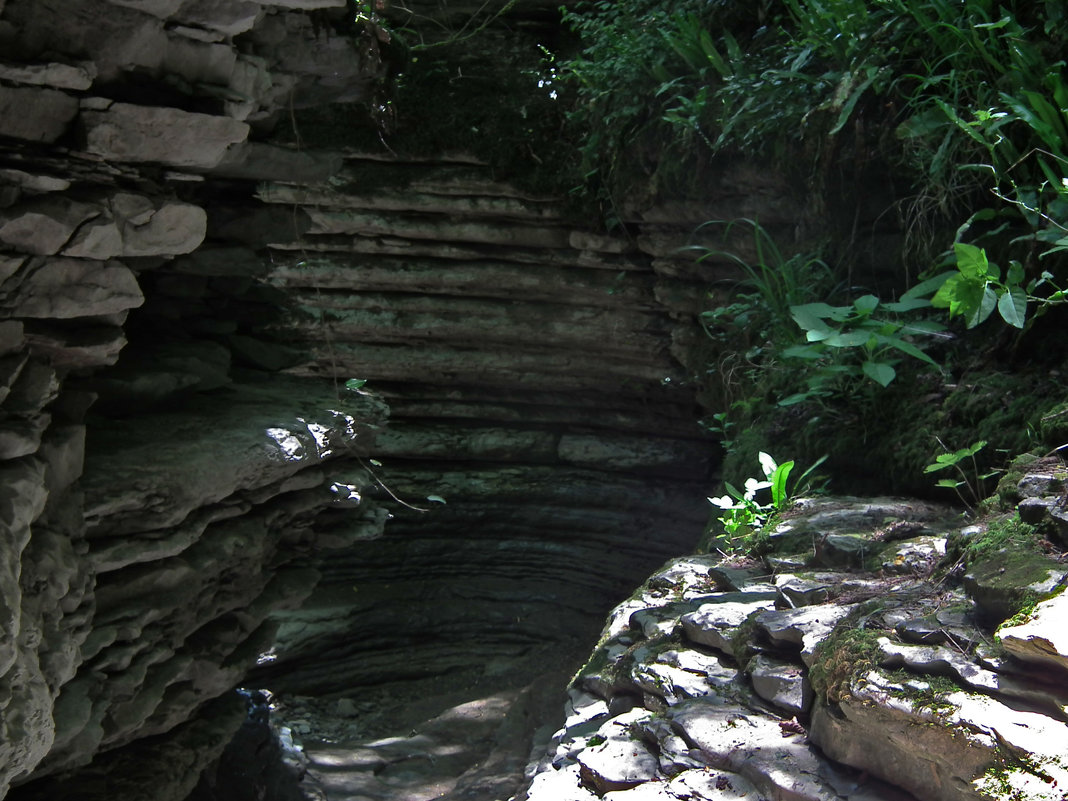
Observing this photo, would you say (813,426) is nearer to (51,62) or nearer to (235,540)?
(235,540)

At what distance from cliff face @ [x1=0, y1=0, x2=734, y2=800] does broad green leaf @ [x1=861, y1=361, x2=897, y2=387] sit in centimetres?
191

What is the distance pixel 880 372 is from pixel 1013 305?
565mm

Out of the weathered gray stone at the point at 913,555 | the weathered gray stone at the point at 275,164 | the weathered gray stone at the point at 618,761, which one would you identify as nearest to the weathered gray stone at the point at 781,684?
the weathered gray stone at the point at 618,761

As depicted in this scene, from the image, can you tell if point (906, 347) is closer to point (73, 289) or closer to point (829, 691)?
point (829, 691)

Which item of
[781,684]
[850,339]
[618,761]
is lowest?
[618,761]

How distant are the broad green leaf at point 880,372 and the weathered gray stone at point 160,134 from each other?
224 centimetres

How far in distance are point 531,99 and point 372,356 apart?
2.00m

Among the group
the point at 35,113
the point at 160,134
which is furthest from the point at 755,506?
the point at 35,113

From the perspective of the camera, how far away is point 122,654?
2.84m

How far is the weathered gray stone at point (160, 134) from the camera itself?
2.52 metres

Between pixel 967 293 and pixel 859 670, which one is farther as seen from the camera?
pixel 967 293

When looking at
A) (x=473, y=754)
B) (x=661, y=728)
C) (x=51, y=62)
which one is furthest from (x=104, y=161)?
(x=473, y=754)

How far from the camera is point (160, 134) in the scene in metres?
2.64

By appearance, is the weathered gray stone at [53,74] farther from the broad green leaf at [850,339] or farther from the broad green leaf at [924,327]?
the broad green leaf at [924,327]
